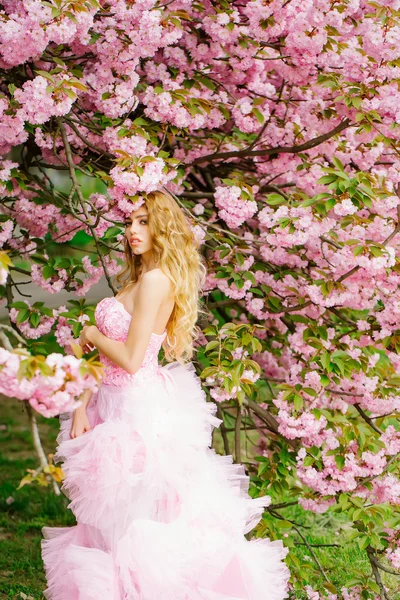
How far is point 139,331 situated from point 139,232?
422 millimetres

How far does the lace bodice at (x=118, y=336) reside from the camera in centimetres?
289

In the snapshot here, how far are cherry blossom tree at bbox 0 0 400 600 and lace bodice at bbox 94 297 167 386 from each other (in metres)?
0.36

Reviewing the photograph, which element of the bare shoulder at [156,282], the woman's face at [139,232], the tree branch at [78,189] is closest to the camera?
the bare shoulder at [156,282]

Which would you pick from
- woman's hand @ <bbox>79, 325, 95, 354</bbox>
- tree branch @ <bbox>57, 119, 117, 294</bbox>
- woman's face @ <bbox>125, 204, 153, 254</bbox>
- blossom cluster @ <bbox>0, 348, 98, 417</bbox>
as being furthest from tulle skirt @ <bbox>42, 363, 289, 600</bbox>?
blossom cluster @ <bbox>0, 348, 98, 417</bbox>

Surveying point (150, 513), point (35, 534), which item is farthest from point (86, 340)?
point (35, 534)

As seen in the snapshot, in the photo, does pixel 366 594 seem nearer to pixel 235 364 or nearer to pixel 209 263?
pixel 235 364

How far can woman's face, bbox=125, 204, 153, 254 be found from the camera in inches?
118

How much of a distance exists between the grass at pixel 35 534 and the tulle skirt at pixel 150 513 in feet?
2.84

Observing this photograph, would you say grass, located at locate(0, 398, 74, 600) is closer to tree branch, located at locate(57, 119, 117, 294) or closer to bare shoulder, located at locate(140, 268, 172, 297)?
tree branch, located at locate(57, 119, 117, 294)

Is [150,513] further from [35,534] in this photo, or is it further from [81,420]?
[35,534]

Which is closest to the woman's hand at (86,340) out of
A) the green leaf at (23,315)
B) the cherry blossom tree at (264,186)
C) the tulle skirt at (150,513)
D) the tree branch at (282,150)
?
the tulle skirt at (150,513)

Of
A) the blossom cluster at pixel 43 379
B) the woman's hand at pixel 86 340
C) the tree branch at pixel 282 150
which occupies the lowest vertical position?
the woman's hand at pixel 86 340

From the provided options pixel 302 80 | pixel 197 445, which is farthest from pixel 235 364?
pixel 302 80

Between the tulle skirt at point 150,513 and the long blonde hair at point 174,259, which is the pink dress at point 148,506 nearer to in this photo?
the tulle skirt at point 150,513
